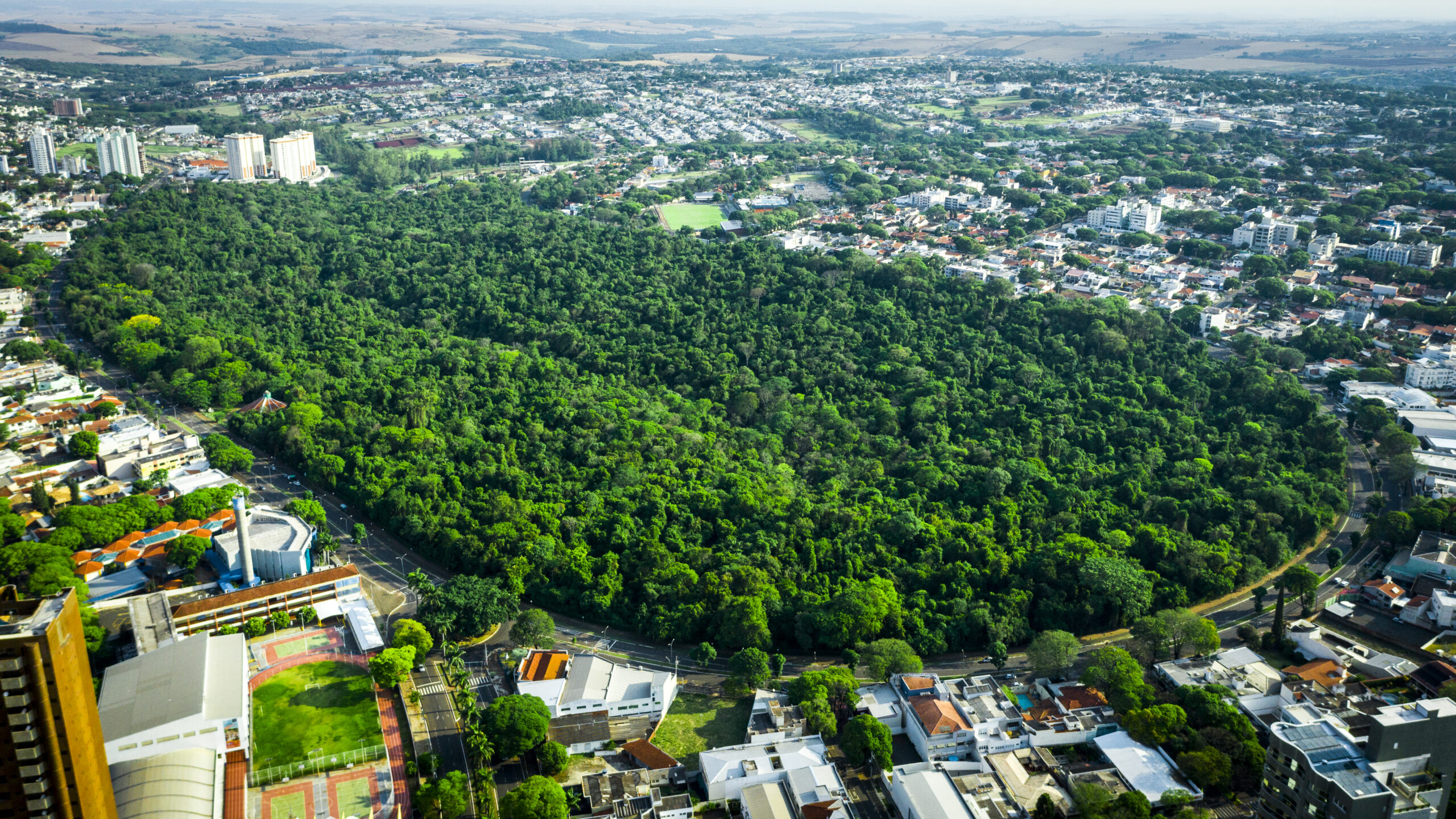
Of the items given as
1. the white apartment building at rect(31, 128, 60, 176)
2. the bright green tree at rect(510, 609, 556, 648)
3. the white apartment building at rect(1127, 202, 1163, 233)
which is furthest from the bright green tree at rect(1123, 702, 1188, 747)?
the white apartment building at rect(31, 128, 60, 176)

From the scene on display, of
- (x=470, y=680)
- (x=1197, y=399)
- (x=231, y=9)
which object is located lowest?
(x=470, y=680)

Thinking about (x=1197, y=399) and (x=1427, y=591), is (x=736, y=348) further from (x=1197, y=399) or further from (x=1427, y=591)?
(x=1427, y=591)

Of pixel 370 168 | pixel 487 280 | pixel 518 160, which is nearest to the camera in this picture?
pixel 487 280

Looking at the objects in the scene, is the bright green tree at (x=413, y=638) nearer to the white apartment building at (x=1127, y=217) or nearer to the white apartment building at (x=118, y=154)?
the white apartment building at (x=1127, y=217)

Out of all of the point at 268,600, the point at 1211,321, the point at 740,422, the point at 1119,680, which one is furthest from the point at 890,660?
the point at 1211,321

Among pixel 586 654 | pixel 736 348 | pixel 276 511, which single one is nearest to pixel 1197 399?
pixel 736 348

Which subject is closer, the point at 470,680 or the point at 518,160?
the point at 470,680
